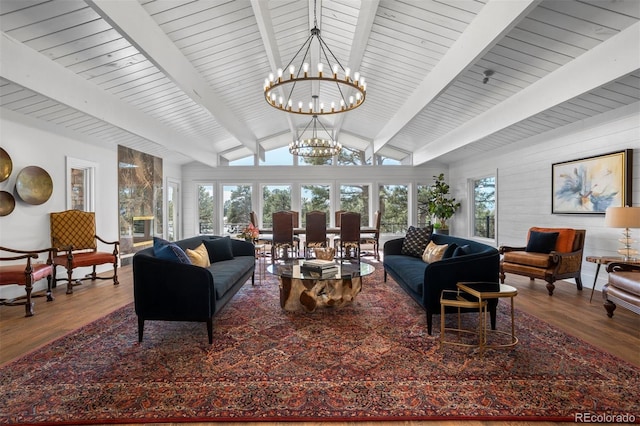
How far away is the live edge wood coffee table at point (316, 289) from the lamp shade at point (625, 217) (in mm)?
2924

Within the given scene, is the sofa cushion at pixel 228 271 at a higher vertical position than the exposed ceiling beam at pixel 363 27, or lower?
lower

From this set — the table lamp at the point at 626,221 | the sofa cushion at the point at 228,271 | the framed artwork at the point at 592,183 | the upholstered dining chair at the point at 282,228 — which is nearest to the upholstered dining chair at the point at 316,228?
the upholstered dining chair at the point at 282,228

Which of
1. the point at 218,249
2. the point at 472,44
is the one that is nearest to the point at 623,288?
the point at 472,44

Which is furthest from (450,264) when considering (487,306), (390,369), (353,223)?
(353,223)

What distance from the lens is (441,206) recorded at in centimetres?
849

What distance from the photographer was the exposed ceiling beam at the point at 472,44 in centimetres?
266

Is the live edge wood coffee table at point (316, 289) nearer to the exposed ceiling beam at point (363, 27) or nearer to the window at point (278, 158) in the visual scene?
the exposed ceiling beam at point (363, 27)

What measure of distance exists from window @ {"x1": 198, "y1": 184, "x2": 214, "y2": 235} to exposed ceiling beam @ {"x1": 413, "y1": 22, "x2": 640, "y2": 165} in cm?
694

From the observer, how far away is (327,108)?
7668 mm

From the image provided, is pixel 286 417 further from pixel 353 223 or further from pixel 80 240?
pixel 353 223

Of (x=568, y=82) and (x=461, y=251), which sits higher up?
(x=568, y=82)

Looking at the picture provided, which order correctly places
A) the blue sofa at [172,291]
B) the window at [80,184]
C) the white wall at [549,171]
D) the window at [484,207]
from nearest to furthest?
the blue sofa at [172,291]
the white wall at [549,171]
the window at [80,184]
the window at [484,207]

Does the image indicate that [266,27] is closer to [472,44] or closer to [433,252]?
[472,44]

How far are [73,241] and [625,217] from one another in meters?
7.32
